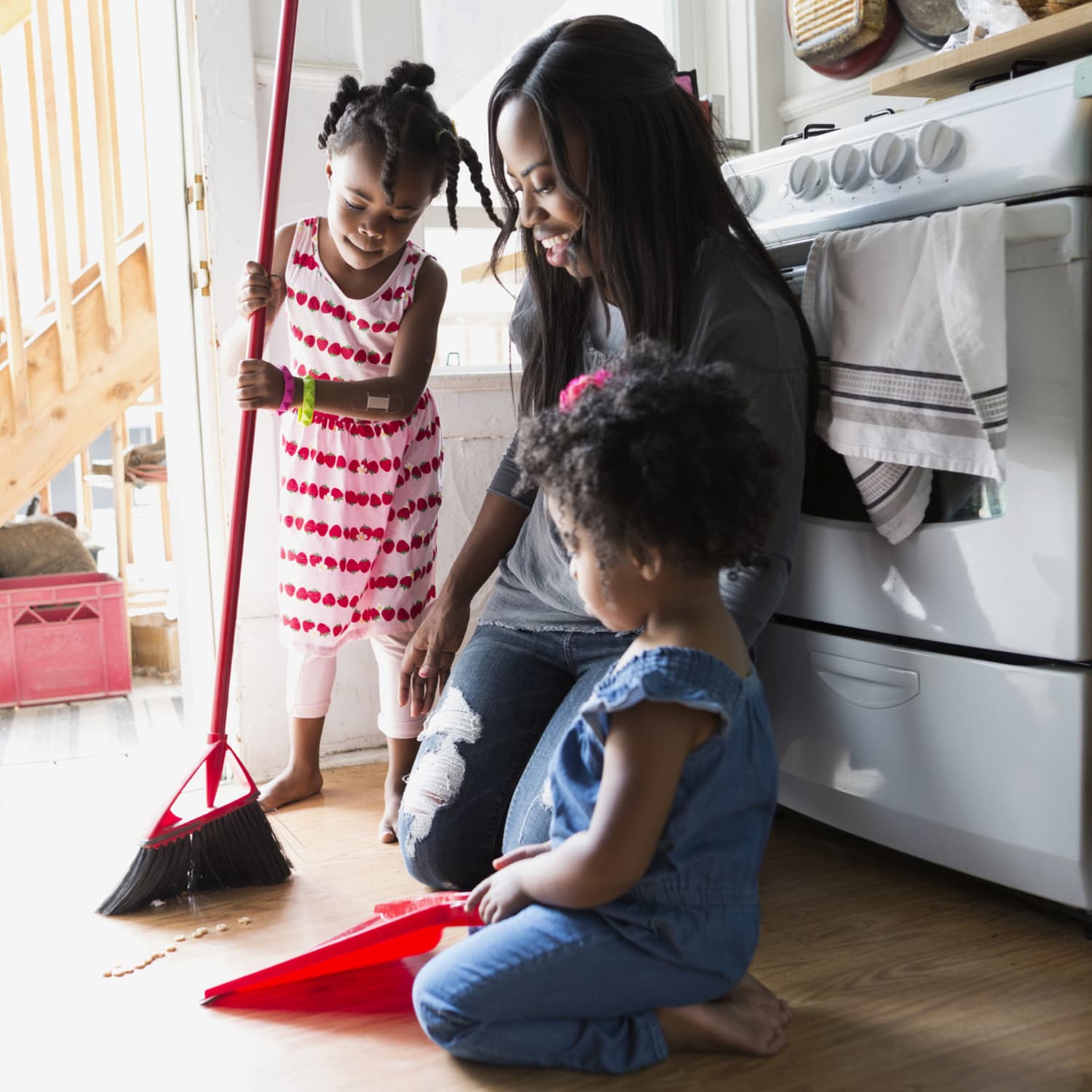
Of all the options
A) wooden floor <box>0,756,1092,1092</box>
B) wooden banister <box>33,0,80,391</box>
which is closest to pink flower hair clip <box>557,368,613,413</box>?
wooden floor <box>0,756,1092,1092</box>

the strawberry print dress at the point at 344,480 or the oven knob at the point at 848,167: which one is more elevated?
the oven knob at the point at 848,167

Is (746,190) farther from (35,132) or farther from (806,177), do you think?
(35,132)

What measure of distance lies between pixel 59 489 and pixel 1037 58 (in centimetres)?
527

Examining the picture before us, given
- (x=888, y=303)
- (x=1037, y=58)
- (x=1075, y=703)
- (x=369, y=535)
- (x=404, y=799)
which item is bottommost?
→ (x=404, y=799)

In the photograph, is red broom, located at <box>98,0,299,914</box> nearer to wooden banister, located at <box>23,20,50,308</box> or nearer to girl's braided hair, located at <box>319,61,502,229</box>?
girl's braided hair, located at <box>319,61,502,229</box>

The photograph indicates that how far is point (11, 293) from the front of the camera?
339 cm

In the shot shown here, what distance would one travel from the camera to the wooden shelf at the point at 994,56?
4.13 feet

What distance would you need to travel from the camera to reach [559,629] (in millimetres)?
1492

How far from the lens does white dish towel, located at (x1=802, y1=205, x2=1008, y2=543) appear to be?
3.99 feet

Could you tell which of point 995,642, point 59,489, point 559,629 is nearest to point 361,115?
point 559,629

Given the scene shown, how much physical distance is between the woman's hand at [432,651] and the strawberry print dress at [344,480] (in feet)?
0.78

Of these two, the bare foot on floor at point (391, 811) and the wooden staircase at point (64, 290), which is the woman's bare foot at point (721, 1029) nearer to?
the bare foot on floor at point (391, 811)

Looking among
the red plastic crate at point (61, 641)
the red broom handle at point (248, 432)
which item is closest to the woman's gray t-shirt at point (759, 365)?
the red broom handle at point (248, 432)

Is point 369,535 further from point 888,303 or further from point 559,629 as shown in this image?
point 888,303
